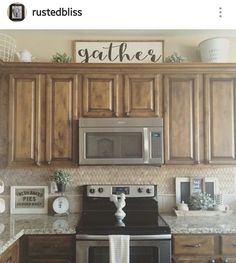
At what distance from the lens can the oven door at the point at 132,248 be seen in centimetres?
256

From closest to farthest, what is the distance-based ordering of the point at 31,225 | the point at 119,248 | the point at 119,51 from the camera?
the point at 119,248
the point at 31,225
the point at 119,51

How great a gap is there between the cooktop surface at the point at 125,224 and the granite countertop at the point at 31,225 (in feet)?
0.34

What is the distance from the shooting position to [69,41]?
3.40 m

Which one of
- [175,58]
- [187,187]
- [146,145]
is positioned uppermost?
[175,58]

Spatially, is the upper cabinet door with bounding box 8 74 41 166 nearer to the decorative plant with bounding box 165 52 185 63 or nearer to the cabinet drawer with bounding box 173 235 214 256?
the decorative plant with bounding box 165 52 185 63

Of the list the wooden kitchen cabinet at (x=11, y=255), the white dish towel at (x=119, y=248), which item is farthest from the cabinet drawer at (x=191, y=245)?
the wooden kitchen cabinet at (x=11, y=255)

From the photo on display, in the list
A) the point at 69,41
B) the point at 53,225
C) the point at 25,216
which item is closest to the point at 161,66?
the point at 69,41

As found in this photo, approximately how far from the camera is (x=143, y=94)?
305 centimetres

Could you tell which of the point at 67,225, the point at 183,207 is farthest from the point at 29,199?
the point at 183,207

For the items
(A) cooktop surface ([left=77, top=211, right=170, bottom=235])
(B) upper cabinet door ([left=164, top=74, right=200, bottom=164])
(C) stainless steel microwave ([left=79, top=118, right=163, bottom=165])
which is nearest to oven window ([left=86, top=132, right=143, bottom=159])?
(C) stainless steel microwave ([left=79, top=118, right=163, bottom=165])

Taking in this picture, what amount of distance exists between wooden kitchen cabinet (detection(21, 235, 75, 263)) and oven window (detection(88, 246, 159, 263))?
0.58 feet

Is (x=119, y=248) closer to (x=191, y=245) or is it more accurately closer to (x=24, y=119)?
(x=191, y=245)

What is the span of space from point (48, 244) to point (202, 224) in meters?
1.20
